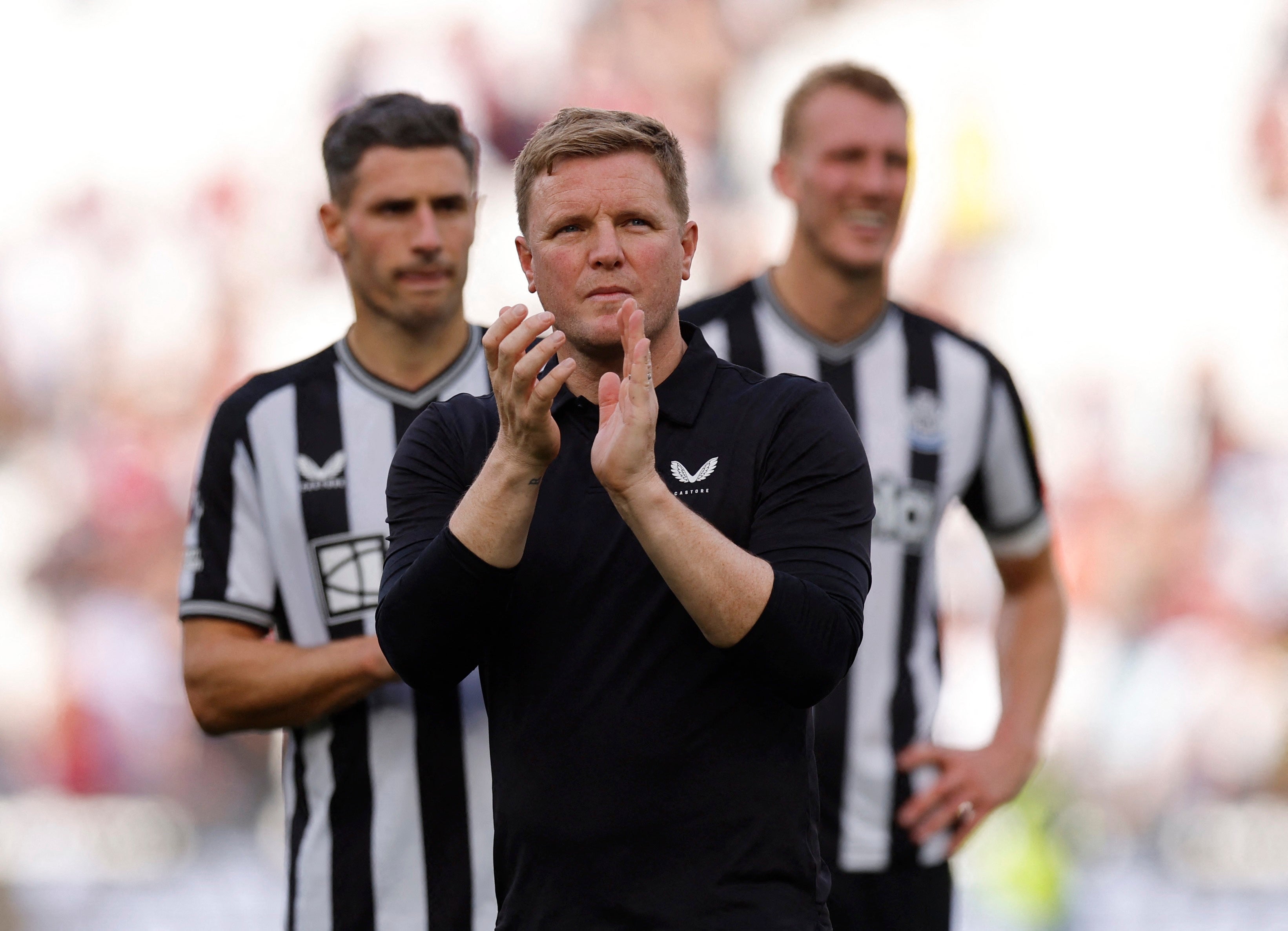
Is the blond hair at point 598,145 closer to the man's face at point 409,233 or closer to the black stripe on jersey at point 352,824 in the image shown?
the man's face at point 409,233

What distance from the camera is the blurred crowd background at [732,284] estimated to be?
15.4 feet

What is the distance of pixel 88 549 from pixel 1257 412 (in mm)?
3718

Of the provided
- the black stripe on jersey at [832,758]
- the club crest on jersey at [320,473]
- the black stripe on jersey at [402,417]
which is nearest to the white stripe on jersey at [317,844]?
the club crest on jersey at [320,473]

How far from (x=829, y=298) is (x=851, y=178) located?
0.74 ft

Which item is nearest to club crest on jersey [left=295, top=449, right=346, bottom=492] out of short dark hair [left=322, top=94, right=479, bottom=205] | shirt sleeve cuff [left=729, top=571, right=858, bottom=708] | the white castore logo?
short dark hair [left=322, top=94, right=479, bottom=205]

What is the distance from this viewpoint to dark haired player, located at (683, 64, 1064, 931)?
2.62 m

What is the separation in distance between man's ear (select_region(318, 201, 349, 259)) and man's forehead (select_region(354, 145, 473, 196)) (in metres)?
0.08

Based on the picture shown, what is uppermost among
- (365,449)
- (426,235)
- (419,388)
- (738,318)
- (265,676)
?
(426,235)

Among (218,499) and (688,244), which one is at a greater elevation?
→ (688,244)

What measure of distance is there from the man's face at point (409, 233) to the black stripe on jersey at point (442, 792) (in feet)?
2.08

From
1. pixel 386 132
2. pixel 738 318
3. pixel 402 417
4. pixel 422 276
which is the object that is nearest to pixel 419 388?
pixel 402 417

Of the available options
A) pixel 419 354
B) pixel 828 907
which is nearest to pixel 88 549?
pixel 419 354

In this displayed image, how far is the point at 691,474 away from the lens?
156 centimetres

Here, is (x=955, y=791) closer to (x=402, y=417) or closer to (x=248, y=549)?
(x=402, y=417)
